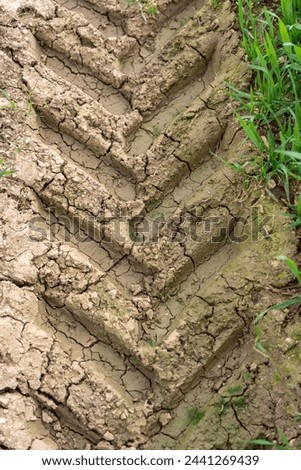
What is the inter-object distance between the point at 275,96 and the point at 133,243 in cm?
91

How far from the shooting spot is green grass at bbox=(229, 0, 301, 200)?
2639 mm

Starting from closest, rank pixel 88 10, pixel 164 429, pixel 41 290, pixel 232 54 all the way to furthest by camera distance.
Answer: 1. pixel 164 429
2. pixel 41 290
3. pixel 232 54
4. pixel 88 10

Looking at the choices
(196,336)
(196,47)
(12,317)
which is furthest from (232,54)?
(12,317)

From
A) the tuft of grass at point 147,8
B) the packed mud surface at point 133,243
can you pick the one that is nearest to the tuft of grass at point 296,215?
the packed mud surface at point 133,243

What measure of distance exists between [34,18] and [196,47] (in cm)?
84

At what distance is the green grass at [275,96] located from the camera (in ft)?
8.66

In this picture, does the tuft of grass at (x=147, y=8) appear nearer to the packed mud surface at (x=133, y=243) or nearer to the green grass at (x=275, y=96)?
the packed mud surface at (x=133, y=243)

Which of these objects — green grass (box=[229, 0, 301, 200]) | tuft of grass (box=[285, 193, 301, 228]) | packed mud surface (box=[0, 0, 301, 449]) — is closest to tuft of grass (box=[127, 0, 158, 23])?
packed mud surface (box=[0, 0, 301, 449])

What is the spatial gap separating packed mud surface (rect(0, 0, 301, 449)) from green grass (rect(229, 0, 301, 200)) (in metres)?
0.10

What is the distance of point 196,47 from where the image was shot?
9.88 feet

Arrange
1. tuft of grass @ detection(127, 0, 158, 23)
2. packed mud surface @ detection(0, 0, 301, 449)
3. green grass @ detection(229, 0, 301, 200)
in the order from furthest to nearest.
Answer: tuft of grass @ detection(127, 0, 158, 23)
green grass @ detection(229, 0, 301, 200)
packed mud surface @ detection(0, 0, 301, 449)

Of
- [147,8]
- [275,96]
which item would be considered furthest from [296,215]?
[147,8]

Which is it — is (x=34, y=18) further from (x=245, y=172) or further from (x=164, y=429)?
(x=164, y=429)

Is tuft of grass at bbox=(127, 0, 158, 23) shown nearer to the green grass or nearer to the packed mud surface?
the packed mud surface
